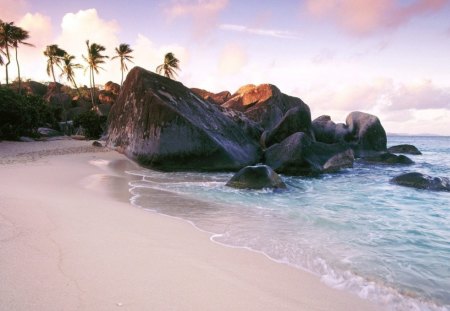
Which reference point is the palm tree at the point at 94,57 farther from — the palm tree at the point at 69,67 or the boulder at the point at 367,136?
the boulder at the point at 367,136

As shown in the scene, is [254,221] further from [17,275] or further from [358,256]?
[17,275]

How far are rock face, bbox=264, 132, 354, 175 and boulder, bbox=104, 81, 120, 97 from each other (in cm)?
3903

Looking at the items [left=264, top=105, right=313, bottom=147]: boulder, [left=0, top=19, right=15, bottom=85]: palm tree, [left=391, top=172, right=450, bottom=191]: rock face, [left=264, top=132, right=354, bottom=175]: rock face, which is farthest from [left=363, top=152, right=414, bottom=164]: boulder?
[left=0, top=19, right=15, bottom=85]: palm tree

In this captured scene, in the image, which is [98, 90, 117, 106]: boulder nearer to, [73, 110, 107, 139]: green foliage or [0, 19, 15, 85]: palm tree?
[0, 19, 15, 85]: palm tree

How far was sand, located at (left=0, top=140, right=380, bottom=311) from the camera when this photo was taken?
2027 millimetres

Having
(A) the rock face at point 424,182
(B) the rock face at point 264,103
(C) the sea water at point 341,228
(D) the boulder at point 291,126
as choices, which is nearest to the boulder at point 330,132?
(D) the boulder at point 291,126

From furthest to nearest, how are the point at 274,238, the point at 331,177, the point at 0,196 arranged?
the point at 331,177
the point at 0,196
the point at 274,238

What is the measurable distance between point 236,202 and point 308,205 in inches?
55.4

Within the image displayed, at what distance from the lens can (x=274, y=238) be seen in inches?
157

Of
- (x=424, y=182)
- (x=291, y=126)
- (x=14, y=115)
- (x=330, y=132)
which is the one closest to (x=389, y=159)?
(x=330, y=132)

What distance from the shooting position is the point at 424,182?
906 cm

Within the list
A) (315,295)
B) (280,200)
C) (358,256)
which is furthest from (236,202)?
(315,295)

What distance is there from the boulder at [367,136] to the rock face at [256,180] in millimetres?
12392

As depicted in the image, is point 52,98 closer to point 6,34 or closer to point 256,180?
point 6,34
